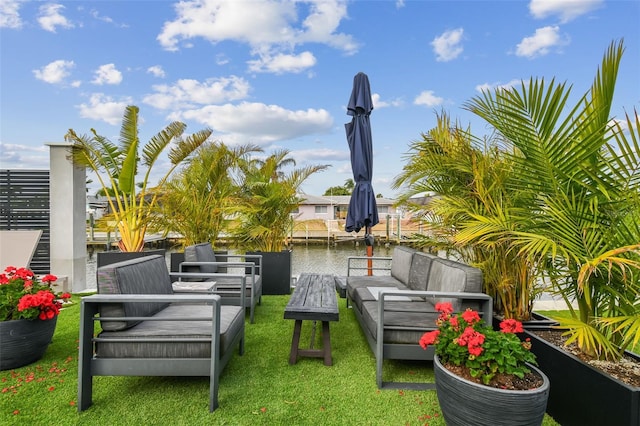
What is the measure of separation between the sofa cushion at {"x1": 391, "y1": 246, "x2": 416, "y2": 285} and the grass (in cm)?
120

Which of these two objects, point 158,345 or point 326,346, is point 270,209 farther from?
point 158,345

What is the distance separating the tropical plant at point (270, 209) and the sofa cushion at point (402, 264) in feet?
6.66


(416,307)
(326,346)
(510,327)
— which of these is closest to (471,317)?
(510,327)

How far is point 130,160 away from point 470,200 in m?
4.79

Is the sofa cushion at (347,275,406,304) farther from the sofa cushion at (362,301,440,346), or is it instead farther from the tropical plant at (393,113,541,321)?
the tropical plant at (393,113,541,321)

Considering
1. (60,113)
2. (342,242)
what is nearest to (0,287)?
(60,113)

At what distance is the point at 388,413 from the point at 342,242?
16.9m

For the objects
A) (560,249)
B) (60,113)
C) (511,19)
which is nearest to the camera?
(560,249)

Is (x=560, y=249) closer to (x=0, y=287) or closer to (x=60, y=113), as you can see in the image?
A: (x=0, y=287)

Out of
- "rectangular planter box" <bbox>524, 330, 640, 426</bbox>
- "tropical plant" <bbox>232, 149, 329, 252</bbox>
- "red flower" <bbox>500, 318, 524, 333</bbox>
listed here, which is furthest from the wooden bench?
"tropical plant" <bbox>232, 149, 329, 252</bbox>

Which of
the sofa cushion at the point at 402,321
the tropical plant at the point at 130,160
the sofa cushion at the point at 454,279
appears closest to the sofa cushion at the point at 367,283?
the sofa cushion at the point at 402,321

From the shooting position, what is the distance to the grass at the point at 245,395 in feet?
6.45

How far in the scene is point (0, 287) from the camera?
2670mm

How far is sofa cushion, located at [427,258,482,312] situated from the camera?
245cm
